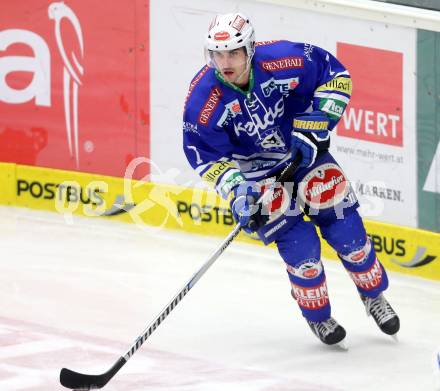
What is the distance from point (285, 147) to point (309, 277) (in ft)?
1.74

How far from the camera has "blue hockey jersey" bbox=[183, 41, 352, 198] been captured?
5.80 metres

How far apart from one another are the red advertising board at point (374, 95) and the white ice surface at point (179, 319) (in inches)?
26.4

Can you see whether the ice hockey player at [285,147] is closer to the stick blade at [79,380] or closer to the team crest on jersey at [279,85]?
the team crest on jersey at [279,85]

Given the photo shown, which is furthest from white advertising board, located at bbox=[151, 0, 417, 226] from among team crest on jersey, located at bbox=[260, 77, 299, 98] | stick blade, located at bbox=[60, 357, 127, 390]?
stick blade, located at bbox=[60, 357, 127, 390]

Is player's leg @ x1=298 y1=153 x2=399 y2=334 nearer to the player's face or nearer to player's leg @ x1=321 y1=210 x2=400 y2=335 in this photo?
Answer: player's leg @ x1=321 y1=210 x2=400 y2=335

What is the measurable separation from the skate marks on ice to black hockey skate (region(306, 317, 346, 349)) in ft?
1.38

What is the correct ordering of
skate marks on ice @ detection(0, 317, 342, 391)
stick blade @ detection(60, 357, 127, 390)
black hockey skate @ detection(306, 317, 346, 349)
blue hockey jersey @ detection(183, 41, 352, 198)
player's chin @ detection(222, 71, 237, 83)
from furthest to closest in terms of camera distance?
black hockey skate @ detection(306, 317, 346, 349) < blue hockey jersey @ detection(183, 41, 352, 198) < player's chin @ detection(222, 71, 237, 83) < skate marks on ice @ detection(0, 317, 342, 391) < stick blade @ detection(60, 357, 127, 390)

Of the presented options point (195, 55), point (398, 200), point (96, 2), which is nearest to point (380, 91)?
point (398, 200)

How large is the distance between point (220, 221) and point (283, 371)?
212cm

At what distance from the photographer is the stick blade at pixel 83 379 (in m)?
5.30

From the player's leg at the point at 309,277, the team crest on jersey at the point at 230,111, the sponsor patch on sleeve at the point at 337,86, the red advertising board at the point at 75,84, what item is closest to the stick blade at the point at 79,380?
the player's leg at the point at 309,277

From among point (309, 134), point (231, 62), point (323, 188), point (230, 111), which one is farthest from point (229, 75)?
point (323, 188)

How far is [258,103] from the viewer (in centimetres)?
583

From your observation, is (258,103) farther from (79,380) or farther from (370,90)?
(370,90)
